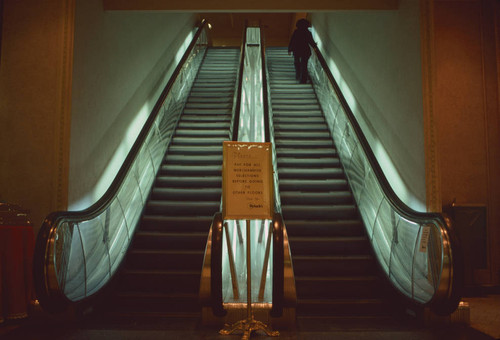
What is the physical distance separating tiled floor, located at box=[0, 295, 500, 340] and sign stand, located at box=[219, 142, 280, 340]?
15 cm

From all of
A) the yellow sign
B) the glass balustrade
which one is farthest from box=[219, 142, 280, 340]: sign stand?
the glass balustrade

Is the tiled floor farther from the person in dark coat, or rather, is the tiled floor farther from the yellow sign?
the person in dark coat

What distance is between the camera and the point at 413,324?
3797 millimetres

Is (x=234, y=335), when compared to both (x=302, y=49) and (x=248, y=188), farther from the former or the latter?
(x=302, y=49)

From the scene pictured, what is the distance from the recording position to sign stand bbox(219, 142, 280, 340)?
323cm

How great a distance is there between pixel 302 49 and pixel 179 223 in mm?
5948

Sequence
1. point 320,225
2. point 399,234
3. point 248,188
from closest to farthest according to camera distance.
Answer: point 248,188 → point 399,234 → point 320,225

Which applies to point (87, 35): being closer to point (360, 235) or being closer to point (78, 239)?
point (78, 239)

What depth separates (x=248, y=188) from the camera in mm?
3262

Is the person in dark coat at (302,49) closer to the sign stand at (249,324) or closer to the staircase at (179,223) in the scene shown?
the staircase at (179,223)

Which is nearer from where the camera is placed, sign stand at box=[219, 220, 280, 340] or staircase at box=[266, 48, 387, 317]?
sign stand at box=[219, 220, 280, 340]

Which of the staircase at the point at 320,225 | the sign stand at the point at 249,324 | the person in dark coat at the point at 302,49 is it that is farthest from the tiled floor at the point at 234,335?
the person in dark coat at the point at 302,49

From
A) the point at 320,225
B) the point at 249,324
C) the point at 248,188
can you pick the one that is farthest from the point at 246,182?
the point at 320,225

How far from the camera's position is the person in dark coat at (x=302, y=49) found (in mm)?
9432
